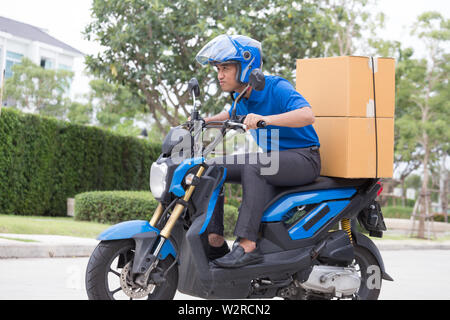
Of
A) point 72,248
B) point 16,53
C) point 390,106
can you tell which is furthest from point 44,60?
point 390,106

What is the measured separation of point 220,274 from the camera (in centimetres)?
404

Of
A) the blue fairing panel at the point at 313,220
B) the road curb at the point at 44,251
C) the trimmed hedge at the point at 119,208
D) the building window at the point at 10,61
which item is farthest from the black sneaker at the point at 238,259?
the building window at the point at 10,61

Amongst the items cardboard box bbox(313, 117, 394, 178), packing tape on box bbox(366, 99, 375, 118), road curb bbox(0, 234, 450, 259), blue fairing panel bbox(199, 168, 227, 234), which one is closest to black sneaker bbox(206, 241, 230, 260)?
blue fairing panel bbox(199, 168, 227, 234)

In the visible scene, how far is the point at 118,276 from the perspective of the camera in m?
4.04

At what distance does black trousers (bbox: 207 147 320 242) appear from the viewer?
4219mm

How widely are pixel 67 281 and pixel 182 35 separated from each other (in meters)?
9.66

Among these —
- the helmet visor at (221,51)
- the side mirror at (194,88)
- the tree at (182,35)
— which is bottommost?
the side mirror at (194,88)

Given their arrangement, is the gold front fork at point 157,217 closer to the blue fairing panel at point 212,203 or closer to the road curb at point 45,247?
the blue fairing panel at point 212,203

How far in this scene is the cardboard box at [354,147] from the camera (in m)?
4.71

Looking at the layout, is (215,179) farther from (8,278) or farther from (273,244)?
(8,278)

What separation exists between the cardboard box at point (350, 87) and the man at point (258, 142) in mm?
363

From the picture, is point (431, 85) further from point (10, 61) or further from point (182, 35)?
point (10, 61)

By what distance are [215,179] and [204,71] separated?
10.1m

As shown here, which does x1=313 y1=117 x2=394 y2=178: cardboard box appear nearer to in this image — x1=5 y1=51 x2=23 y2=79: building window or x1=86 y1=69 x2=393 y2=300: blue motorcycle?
x1=86 y1=69 x2=393 y2=300: blue motorcycle
